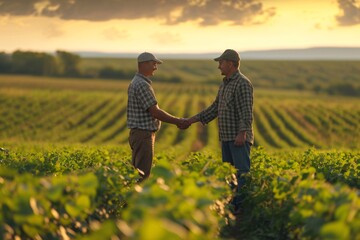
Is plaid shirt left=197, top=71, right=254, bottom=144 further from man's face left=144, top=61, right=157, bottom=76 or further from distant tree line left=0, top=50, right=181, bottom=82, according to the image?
distant tree line left=0, top=50, right=181, bottom=82

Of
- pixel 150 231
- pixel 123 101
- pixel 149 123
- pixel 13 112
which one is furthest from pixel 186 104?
pixel 150 231

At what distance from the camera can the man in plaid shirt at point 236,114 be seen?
8.45 m

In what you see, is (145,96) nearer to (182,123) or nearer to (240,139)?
(182,123)

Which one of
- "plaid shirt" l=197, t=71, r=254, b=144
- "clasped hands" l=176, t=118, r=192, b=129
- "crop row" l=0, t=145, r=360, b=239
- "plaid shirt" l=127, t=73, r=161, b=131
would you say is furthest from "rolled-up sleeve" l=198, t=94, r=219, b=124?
"crop row" l=0, t=145, r=360, b=239

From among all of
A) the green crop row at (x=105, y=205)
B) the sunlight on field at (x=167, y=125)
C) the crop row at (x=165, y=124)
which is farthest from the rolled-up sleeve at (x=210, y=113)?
the crop row at (x=165, y=124)

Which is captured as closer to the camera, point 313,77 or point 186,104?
point 186,104

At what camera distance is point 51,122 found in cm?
4662

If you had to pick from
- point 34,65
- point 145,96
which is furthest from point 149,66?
point 34,65

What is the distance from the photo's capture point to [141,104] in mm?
8602

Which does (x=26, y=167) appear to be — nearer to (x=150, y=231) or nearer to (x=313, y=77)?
(x=150, y=231)

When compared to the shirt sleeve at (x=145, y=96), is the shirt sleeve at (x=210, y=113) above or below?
below

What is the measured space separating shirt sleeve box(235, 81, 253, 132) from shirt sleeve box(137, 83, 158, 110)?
1.17 m

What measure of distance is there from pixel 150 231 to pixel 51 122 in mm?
45007

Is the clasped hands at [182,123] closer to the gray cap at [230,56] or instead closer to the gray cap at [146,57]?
the gray cap at [146,57]
